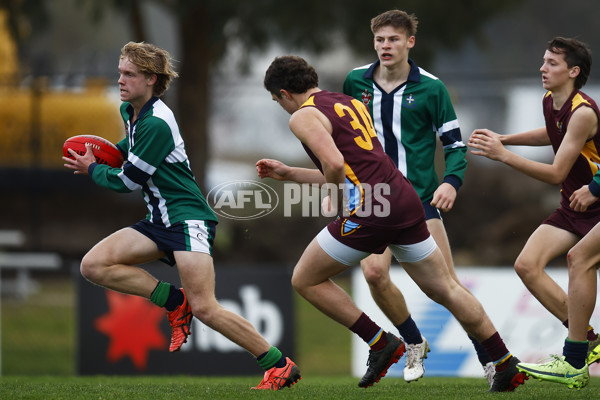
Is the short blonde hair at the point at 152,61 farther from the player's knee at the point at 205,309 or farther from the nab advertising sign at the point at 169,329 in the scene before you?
the nab advertising sign at the point at 169,329

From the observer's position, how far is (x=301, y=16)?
45.6 feet

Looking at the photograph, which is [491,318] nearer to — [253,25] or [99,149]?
[99,149]

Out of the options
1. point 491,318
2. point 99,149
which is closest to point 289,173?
point 99,149

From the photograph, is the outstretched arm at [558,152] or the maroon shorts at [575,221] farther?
the maroon shorts at [575,221]

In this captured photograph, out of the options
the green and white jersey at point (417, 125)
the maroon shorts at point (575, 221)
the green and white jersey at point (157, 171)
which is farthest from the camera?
the green and white jersey at point (417, 125)

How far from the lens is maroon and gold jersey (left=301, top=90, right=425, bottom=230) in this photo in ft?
18.7

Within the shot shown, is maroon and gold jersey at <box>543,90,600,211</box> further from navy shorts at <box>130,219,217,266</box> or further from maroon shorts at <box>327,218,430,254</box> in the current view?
navy shorts at <box>130,219,217,266</box>

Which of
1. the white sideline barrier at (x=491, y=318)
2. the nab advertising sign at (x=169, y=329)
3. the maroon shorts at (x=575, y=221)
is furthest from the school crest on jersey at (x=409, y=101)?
the nab advertising sign at (x=169, y=329)

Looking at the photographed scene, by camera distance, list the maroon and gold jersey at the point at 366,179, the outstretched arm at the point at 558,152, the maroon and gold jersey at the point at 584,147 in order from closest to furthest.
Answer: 1. the maroon and gold jersey at the point at 366,179
2. the outstretched arm at the point at 558,152
3. the maroon and gold jersey at the point at 584,147

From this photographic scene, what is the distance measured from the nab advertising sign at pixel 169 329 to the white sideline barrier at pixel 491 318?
957 mm

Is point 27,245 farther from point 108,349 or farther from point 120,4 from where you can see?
point 108,349

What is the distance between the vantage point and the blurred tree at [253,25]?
44.6 feet

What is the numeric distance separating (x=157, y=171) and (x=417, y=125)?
1.84 m

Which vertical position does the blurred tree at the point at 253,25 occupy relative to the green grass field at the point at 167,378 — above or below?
above
